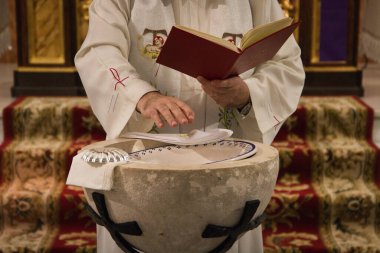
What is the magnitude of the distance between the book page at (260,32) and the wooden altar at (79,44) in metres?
3.03

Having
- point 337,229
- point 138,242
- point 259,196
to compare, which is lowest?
point 337,229

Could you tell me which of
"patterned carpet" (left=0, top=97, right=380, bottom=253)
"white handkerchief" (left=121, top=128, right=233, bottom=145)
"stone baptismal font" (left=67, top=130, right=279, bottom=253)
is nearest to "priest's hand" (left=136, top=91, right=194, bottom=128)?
"white handkerchief" (left=121, top=128, right=233, bottom=145)

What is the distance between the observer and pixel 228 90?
1.92 meters

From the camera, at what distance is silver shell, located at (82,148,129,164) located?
1.66 m

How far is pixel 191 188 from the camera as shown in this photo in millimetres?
1592

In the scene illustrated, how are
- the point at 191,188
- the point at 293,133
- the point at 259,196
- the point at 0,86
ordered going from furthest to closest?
the point at 0,86
the point at 293,133
the point at 259,196
the point at 191,188

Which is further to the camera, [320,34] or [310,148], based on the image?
[320,34]

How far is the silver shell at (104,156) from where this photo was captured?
1655 mm

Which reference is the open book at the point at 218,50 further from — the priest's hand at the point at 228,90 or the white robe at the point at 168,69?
the white robe at the point at 168,69

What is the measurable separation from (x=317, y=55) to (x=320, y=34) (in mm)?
144

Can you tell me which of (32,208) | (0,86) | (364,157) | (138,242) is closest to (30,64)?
(0,86)

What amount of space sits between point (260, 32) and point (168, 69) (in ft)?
1.54

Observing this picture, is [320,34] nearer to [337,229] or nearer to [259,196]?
[337,229]

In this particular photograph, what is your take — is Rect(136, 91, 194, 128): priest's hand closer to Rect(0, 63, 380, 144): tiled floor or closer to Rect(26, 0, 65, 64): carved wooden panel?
Rect(0, 63, 380, 144): tiled floor
